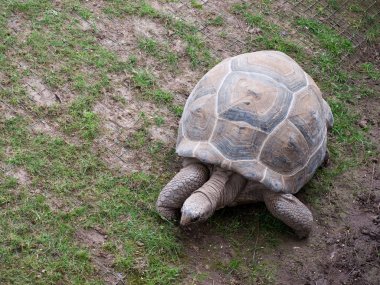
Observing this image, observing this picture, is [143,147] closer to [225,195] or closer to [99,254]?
[225,195]

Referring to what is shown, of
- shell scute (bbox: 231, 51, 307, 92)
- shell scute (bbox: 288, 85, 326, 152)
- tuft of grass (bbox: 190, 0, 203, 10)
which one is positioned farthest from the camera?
tuft of grass (bbox: 190, 0, 203, 10)

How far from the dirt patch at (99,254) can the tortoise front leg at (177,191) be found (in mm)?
540

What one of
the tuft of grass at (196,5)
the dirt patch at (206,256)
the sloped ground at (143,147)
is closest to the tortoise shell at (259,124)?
the sloped ground at (143,147)

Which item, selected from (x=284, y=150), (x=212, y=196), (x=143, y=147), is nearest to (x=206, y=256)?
(x=212, y=196)

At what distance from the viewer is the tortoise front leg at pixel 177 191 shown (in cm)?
493

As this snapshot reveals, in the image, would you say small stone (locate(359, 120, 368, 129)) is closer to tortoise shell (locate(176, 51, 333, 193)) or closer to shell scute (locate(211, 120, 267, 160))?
tortoise shell (locate(176, 51, 333, 193))

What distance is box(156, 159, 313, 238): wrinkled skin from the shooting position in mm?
4926

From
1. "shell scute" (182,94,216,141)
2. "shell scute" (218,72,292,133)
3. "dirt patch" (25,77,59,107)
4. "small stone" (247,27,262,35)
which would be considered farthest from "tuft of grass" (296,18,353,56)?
"dirt patch" (25,77,59,107)

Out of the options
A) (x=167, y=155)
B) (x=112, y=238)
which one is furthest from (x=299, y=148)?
(x=112, y=238)

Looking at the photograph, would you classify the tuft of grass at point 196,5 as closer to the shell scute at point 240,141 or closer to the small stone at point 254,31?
the small stone at point 254,31

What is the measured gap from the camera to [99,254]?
15.2ft

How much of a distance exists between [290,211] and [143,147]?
148cm

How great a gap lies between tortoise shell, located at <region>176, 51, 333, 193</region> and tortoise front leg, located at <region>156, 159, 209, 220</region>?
0.19m

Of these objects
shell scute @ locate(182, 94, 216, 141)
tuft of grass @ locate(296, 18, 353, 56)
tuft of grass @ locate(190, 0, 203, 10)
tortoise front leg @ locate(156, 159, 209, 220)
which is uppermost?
tuft of grass @ locate(296, 18, 353, 56)
